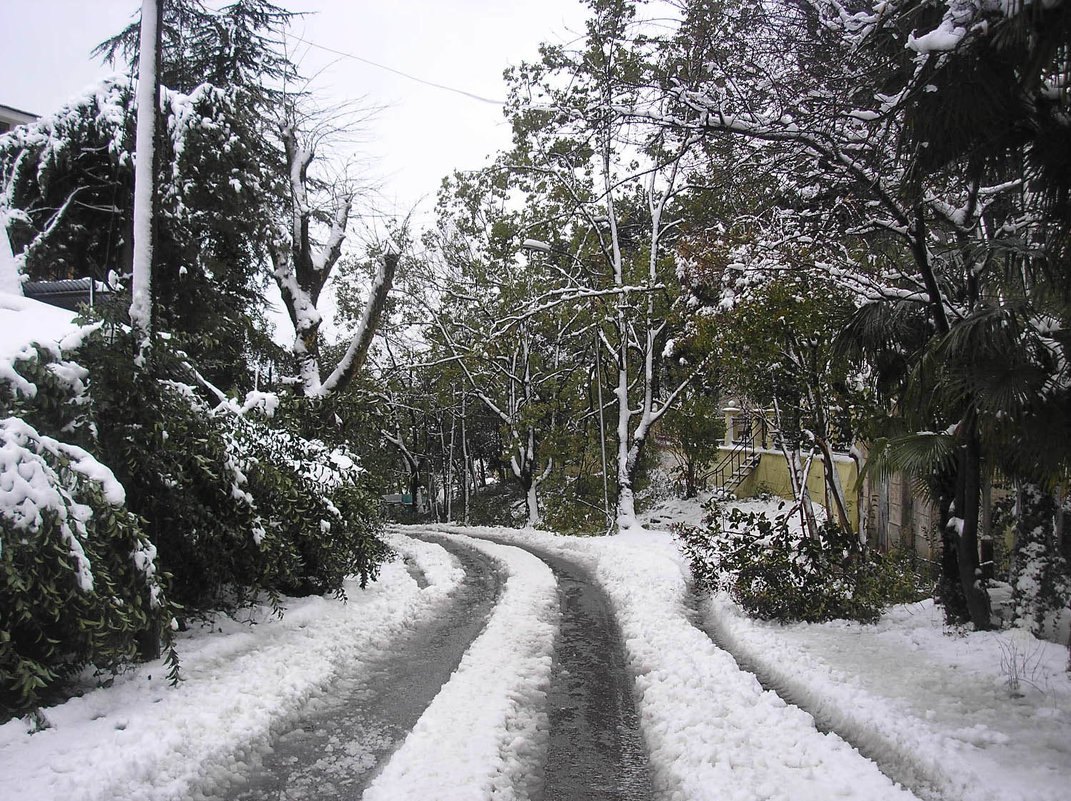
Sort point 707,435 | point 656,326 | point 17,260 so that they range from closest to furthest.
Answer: point 17,260 → point 656,326 → point 707,435

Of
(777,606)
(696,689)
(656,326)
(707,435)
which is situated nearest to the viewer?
(696,689)

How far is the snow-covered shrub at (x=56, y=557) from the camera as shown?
14.4ft

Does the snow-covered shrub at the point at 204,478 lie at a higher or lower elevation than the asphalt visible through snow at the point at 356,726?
higher

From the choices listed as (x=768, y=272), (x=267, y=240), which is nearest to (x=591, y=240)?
(x=267, y=240)

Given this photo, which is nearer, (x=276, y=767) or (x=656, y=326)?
(x=276, y=767)

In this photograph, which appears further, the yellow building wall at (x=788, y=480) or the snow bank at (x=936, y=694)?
the yellow building wall at (x=788, y=480)

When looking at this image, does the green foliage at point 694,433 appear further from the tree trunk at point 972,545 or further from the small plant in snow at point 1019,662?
the small plant in snow at point 1019,662

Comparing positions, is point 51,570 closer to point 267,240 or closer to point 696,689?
point 696,689

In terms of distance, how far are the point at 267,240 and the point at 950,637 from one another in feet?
36.3

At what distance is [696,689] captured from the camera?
580 centimetres

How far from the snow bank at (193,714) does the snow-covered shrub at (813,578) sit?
402 centimetres

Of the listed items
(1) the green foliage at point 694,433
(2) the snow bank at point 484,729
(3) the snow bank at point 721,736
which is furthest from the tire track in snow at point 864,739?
(1) the green foliage at point 694,433

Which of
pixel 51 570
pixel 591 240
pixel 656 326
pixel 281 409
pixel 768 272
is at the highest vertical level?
pixel 591 240

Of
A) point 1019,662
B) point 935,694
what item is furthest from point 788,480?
point 935,694
